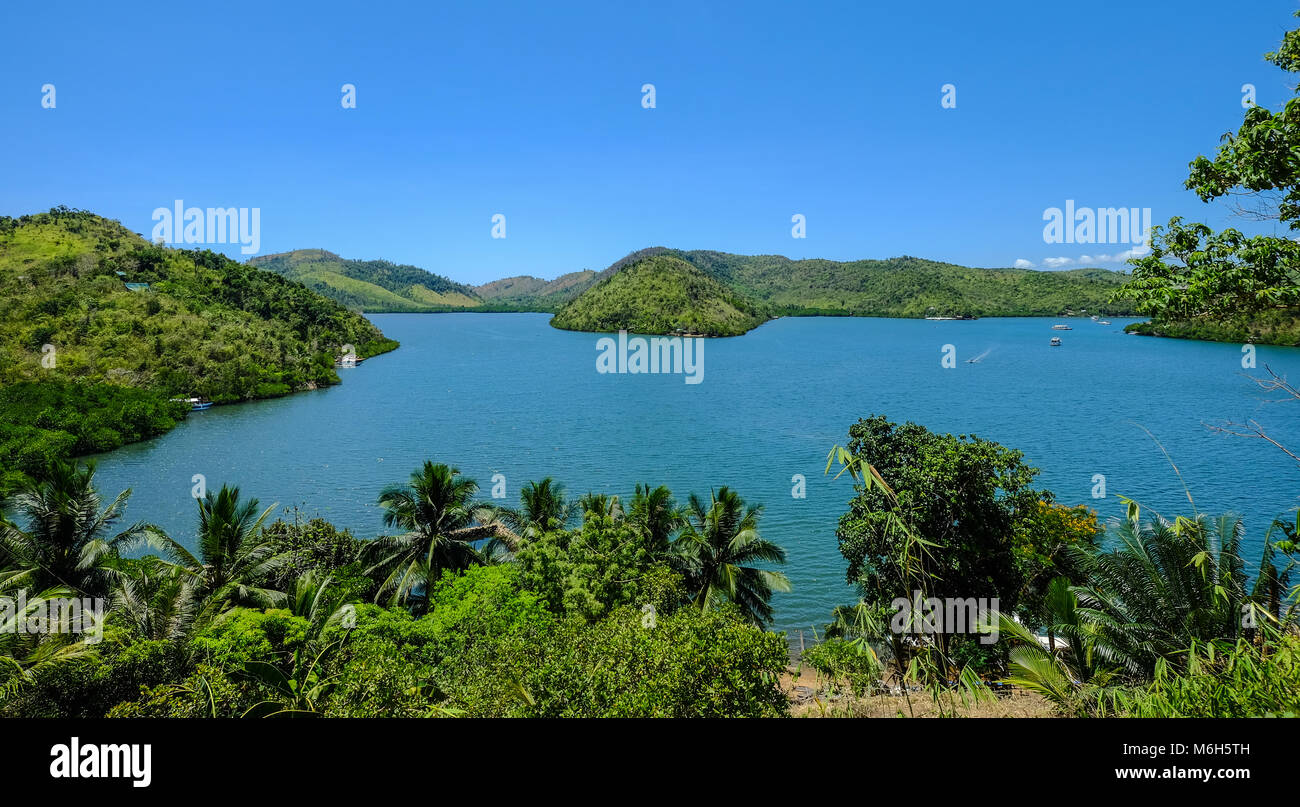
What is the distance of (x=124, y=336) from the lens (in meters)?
64.6

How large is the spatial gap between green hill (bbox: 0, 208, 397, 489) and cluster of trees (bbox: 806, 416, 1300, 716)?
42.9 metres

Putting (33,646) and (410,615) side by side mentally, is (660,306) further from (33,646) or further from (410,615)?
(33,646)

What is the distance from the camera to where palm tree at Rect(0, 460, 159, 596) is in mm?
16500

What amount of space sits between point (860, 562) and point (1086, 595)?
551cm

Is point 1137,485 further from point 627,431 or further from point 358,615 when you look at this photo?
point 358,615

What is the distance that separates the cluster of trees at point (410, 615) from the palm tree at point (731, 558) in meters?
0.06

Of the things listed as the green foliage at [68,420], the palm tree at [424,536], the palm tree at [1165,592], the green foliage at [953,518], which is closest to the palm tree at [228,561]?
the palm tree at [424,536]

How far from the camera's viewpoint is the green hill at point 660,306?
149100 mm

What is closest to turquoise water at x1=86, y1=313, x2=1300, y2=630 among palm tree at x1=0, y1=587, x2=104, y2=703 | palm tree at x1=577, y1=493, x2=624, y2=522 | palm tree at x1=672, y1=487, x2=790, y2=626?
palm tree at x1=672, y1=487, x2=790, y2=626

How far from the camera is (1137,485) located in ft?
109
